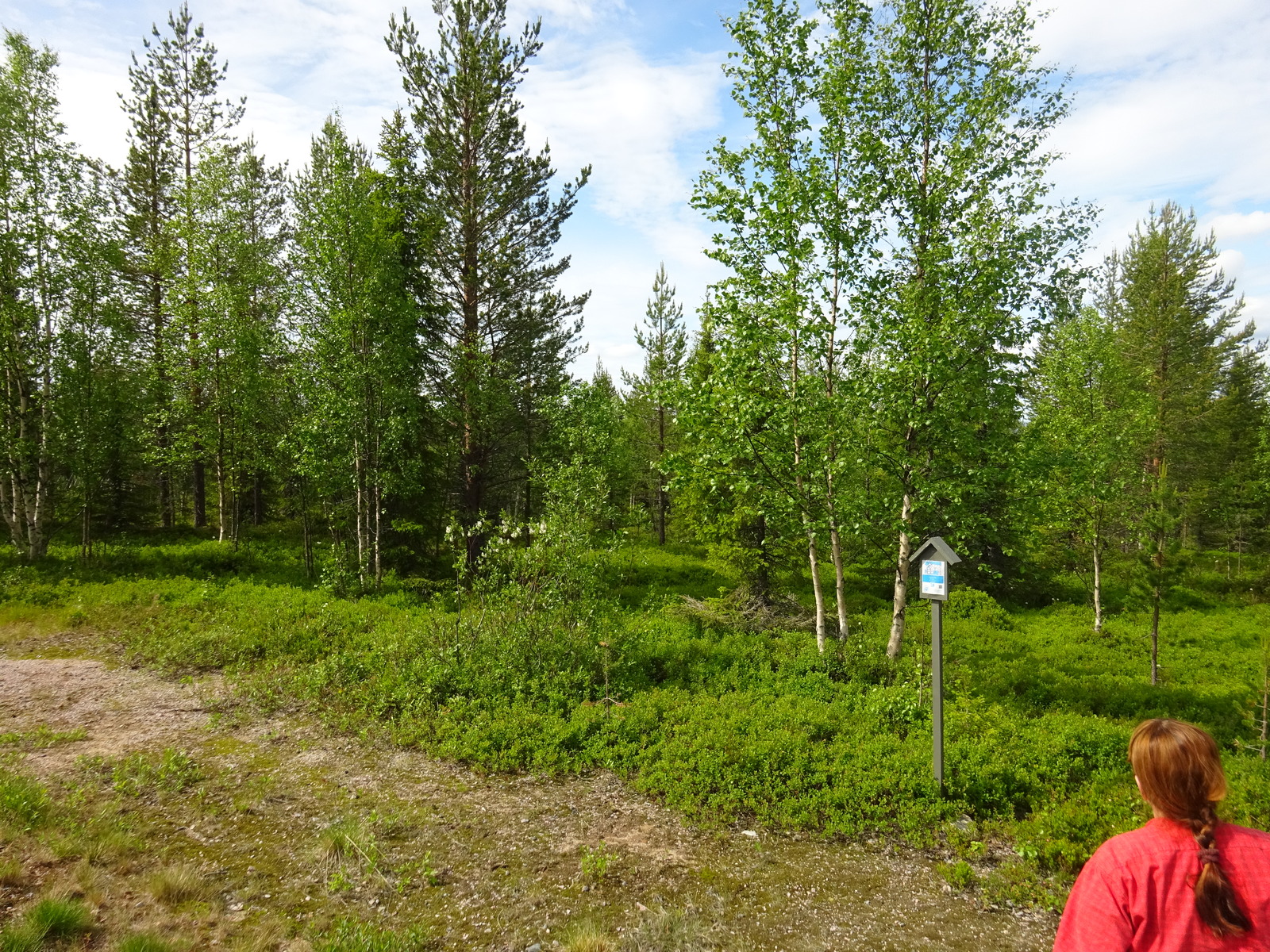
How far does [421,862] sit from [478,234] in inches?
649

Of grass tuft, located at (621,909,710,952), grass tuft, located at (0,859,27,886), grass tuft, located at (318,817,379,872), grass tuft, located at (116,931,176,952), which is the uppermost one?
grass tuft, located at (0,859,27,886)

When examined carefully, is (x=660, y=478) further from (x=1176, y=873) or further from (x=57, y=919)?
(x=1176, y=873)

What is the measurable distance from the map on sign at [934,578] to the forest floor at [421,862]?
8.80 ft

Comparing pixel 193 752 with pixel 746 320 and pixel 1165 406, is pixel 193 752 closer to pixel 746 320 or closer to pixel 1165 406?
pixel 746 320

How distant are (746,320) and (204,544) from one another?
1927cm

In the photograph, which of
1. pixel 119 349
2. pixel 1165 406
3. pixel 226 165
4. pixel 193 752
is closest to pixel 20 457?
pixel 119 349

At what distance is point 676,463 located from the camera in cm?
1098

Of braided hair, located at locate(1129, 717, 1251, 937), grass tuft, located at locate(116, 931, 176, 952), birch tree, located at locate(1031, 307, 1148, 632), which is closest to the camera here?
braided hair, located at locate(1129, 717, 1251, 937)

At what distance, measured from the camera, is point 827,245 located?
10812 mm

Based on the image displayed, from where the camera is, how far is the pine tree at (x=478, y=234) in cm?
1700

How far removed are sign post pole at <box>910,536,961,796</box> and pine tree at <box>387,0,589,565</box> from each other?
12160 millimetres

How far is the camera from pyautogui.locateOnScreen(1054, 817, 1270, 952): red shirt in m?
2.07

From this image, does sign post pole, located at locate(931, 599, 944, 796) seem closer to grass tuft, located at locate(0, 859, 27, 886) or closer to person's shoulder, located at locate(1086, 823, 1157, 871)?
person's shoulder, located at locate(1086, 823, 1157, 871)

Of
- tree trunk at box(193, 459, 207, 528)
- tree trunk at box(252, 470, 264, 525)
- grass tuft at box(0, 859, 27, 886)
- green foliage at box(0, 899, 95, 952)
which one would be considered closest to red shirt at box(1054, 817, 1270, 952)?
green foliage at box(0, 899, 95, 952)
